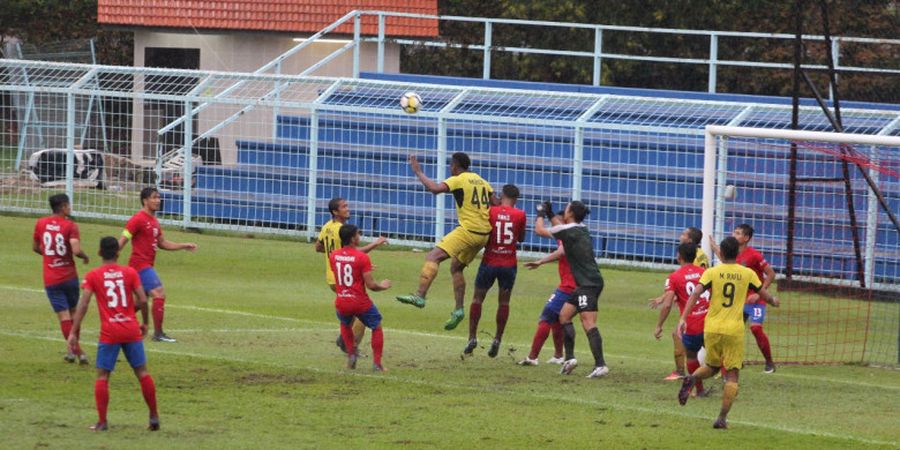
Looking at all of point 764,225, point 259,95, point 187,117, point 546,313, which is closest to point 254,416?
point 546,313

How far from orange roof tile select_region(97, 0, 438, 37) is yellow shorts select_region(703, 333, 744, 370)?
23.6 metres

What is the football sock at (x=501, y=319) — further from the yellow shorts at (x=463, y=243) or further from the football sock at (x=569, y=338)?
the football sock at (x=569, y=338)

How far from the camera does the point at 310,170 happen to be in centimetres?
2986

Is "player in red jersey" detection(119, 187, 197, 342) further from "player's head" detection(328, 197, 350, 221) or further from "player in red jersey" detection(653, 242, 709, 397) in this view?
"player in red jersey" detection(653, 242, 709, 397)

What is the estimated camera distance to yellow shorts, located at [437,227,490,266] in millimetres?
18625

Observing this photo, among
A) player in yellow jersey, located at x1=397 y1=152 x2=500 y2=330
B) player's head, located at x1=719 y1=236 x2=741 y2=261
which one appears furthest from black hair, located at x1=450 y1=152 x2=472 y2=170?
player's head, located at x1=719 y1=236 x2=741 y2=261

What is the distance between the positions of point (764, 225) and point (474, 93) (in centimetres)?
811

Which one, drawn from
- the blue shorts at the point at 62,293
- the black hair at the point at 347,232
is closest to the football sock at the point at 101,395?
the black hair at the point at 347,232

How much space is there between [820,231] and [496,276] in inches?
301

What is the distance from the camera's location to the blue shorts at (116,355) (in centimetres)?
1333

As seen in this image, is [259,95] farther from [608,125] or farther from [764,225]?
[764,225]

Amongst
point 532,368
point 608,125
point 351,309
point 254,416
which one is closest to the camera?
point 254,416

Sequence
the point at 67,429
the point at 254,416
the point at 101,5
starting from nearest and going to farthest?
the point at 67,429 < the point at 254,416 < the point at 101,5

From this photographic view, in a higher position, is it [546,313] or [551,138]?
[551,138]
